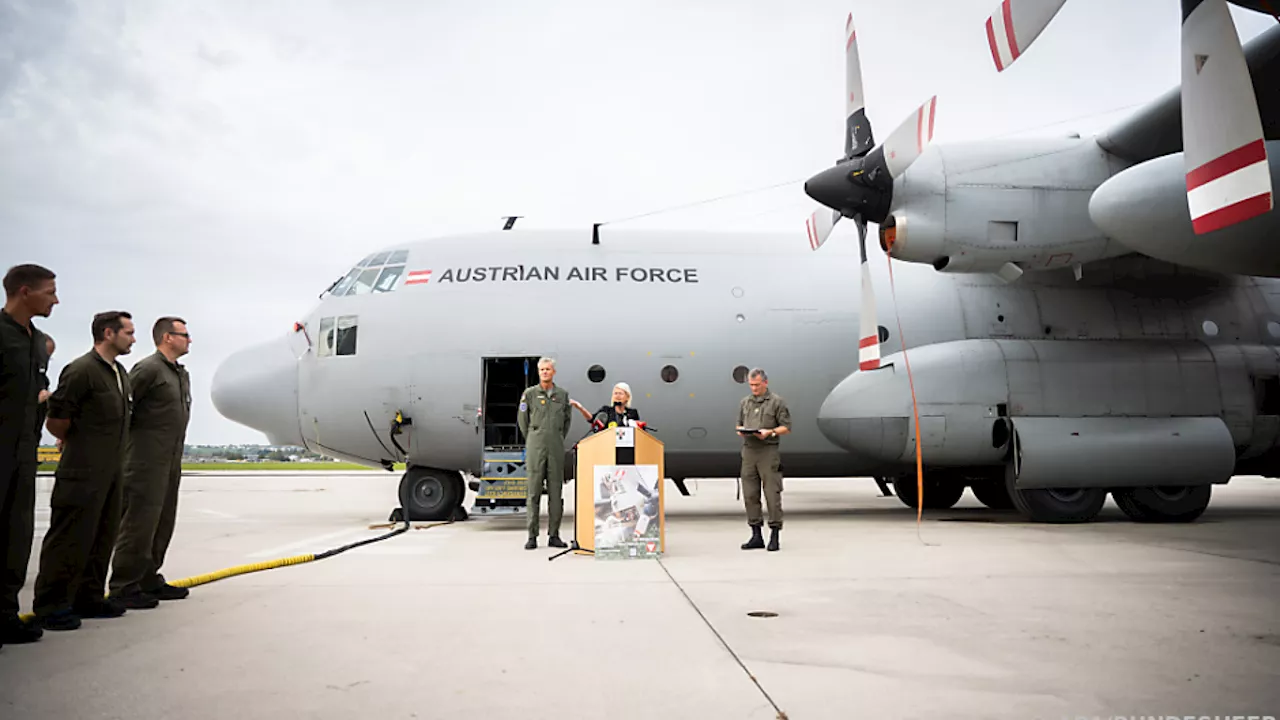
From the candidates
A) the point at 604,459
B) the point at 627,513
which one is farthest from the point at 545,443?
the point at 627,513

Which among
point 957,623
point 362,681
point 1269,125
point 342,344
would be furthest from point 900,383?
point 362,681

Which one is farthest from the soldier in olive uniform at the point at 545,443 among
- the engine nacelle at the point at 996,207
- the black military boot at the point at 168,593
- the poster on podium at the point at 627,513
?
the engine nacelle at the point at 996,207

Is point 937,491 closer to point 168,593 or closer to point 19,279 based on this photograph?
point 168,593

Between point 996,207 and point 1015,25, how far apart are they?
13.2ft

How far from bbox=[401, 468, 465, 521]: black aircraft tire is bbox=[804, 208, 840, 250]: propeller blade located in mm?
6075

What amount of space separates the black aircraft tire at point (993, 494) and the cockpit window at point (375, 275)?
9449 millimetres

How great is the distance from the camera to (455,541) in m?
9.10

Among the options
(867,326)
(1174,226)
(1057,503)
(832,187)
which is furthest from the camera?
(1057,503)

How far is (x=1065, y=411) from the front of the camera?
10562 mm

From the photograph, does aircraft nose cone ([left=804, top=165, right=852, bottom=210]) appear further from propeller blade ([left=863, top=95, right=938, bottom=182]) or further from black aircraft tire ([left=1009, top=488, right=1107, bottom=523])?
black aircraft tire ([left=1009, top=488, right=1107, bottom=523])

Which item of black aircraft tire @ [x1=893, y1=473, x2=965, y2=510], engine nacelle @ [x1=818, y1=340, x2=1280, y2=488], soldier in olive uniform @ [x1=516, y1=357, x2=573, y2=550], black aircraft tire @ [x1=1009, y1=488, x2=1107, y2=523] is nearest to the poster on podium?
soldier in olive uniform @ [x1=516, y1=357, x2=573, y2=550]

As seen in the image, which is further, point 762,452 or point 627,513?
point 762,452

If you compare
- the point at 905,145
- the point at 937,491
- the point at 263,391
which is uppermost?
the point at 905,145

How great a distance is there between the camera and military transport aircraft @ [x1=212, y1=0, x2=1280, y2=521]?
31.4 feet
